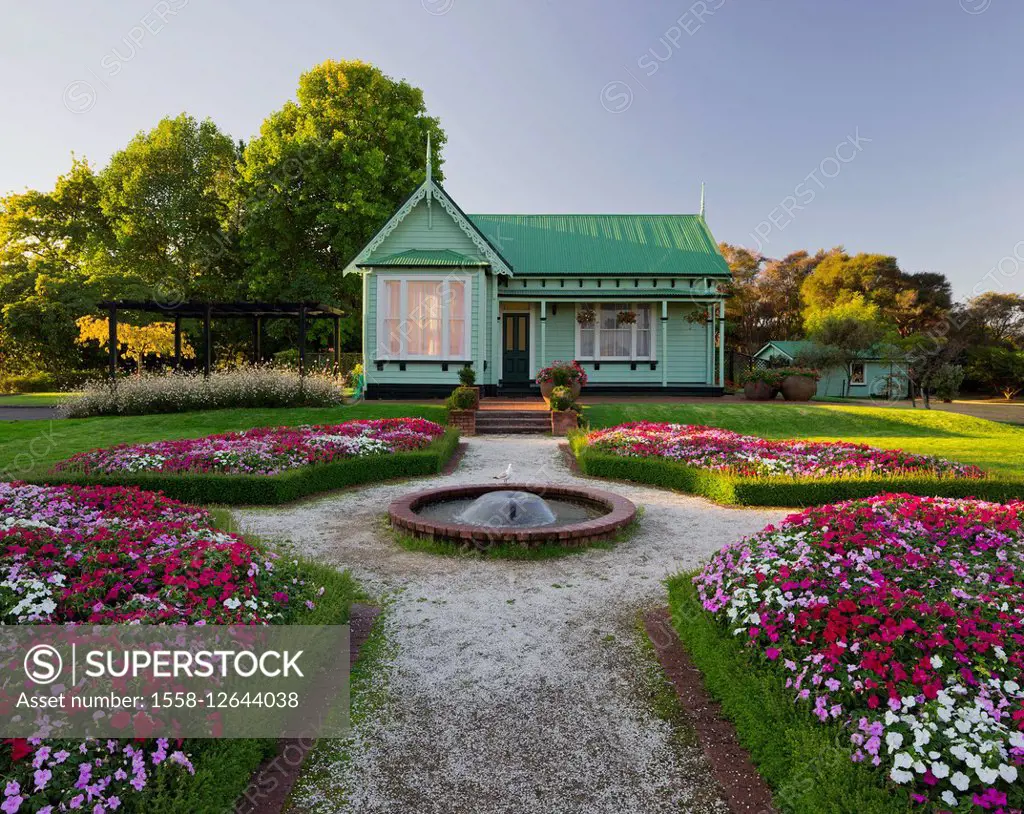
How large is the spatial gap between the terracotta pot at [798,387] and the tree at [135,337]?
25852mm

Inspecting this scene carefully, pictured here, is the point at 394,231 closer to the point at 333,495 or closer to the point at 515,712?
the point at 333,495

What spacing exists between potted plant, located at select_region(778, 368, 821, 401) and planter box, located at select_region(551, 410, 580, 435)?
33.4ft

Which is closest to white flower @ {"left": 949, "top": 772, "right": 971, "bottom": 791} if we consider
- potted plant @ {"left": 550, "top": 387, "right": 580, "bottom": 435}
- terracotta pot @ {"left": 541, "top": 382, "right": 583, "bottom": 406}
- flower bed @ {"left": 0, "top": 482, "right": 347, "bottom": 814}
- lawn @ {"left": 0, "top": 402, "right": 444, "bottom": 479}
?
flower bed @ {"left": 0, "top": 482, "right": 347, "bottom": 814}

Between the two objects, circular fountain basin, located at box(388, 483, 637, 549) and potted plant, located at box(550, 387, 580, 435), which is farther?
potted plant, located at box(550, 387, 580, 435)

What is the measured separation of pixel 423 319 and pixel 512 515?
14.0 meters

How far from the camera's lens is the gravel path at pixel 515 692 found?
3031 millimetres

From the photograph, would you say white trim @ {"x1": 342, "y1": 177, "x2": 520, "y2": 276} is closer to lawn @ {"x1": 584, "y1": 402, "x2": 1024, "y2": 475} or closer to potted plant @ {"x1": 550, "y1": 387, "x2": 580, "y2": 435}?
lawn @ {"x1": 584, "y1": 402, "x2": 1024, "y2": 475}

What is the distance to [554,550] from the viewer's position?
6812 mm

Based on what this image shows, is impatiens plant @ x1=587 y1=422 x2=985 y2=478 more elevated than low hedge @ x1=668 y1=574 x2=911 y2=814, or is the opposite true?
impatiens plant @ x1=587 y1=422 x2=985 y2=478

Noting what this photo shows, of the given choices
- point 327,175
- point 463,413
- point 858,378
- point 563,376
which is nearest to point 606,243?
point 563,376

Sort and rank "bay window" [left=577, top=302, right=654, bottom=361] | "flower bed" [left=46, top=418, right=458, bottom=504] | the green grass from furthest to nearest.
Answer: "bay window" [left=577, top=302, right=654, bottom=361] < the green grass < "flower bed" [left=46, top=418, right=458, bottom=504]

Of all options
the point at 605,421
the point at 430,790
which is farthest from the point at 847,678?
the point at 605,421

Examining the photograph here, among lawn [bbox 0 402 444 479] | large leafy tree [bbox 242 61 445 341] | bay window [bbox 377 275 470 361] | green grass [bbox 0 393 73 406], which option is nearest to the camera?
lawn [bbox 0 402 444 479]

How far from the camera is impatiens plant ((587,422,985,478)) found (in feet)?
31.5
